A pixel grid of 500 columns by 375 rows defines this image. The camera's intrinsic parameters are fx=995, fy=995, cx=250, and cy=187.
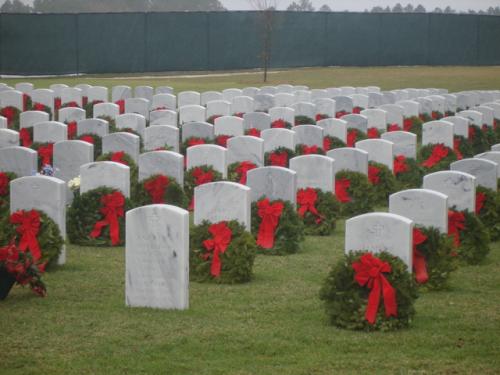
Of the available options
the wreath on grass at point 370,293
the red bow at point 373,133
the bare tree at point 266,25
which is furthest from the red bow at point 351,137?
the bare tree at point 266,25

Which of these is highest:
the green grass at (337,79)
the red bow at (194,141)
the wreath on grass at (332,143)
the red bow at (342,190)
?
the red bow at (194,141)

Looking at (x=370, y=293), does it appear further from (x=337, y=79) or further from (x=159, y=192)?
(x=337, y=79)

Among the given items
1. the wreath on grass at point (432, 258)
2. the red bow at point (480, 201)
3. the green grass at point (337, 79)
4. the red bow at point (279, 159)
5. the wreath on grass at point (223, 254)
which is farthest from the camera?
the green grass at point (337, 79)

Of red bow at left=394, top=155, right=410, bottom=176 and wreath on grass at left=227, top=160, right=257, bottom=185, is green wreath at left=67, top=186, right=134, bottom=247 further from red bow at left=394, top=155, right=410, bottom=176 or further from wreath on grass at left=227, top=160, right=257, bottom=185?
red bow at left=394, top=155, right=410, bottom=176

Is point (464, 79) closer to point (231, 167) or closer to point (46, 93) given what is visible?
point (46, 93)

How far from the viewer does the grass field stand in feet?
21.8

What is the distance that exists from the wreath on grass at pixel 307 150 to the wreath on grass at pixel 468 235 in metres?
5.06

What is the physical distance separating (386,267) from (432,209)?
1.63 meters

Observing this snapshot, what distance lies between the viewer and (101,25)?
1703 inches

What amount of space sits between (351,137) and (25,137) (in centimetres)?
571

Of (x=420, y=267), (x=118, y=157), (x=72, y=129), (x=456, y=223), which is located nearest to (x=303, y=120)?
(x=72, y=129)

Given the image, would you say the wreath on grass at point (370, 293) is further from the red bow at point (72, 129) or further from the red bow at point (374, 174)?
the red bow at point (72, 129)

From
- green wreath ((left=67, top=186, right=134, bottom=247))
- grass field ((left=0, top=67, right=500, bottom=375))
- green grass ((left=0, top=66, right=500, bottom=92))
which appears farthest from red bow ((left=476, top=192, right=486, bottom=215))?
green grass ((left=0, top=66, right=500, bottom=92))

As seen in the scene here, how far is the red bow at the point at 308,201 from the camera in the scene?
11.9m
